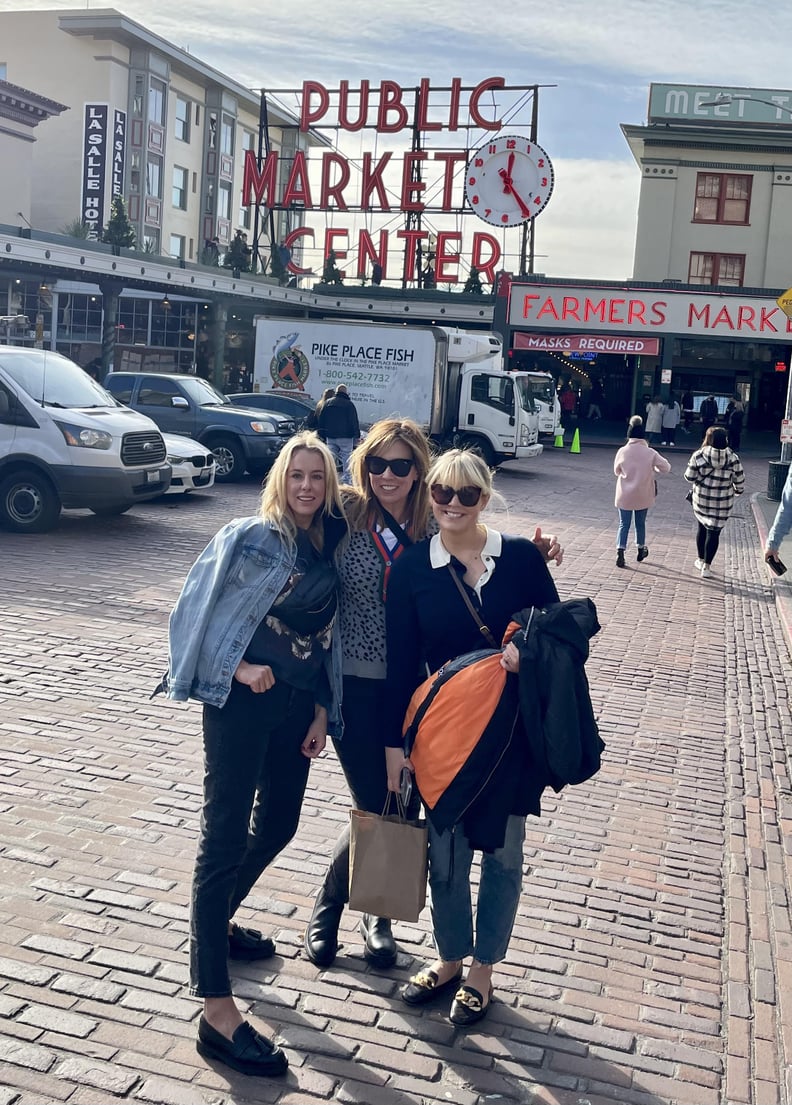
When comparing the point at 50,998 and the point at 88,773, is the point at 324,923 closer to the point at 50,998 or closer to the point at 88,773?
the point at 50,998

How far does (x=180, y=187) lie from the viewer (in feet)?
187

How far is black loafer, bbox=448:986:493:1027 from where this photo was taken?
153 inches

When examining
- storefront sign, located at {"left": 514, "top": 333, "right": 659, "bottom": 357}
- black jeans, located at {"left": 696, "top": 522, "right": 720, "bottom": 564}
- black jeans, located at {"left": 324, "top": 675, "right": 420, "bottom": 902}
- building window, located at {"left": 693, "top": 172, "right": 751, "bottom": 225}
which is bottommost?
black jeans, located at {"left": 696, "top": 522, "right": 720, "bottom": 564}

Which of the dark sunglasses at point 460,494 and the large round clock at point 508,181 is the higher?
the large round clock at point 508,181

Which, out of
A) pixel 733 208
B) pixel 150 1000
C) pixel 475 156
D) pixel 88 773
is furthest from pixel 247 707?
pixel 733 208

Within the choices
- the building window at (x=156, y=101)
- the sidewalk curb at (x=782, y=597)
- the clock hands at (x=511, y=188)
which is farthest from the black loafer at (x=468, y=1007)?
the building window at (x=156, y=101)

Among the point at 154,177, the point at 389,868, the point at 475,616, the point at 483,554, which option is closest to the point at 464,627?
the point at 475,616

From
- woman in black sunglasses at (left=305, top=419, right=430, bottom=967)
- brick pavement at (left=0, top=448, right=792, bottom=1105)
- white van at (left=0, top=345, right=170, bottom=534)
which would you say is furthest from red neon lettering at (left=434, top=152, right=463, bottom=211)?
woman in black sunglasses at (left=305, top=419, right=430, bottom=967)

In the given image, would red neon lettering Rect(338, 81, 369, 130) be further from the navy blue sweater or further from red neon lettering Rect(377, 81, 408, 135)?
the navy blue sweater

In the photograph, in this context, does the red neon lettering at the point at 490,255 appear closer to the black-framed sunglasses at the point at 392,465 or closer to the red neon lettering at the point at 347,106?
the red neon lettering at the point at 347,106

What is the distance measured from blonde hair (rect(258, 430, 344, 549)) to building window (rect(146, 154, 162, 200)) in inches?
2078

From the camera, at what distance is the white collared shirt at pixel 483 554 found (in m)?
3.78

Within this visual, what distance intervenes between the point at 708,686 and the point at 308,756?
556 cm

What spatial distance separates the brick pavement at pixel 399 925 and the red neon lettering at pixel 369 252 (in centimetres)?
3300
